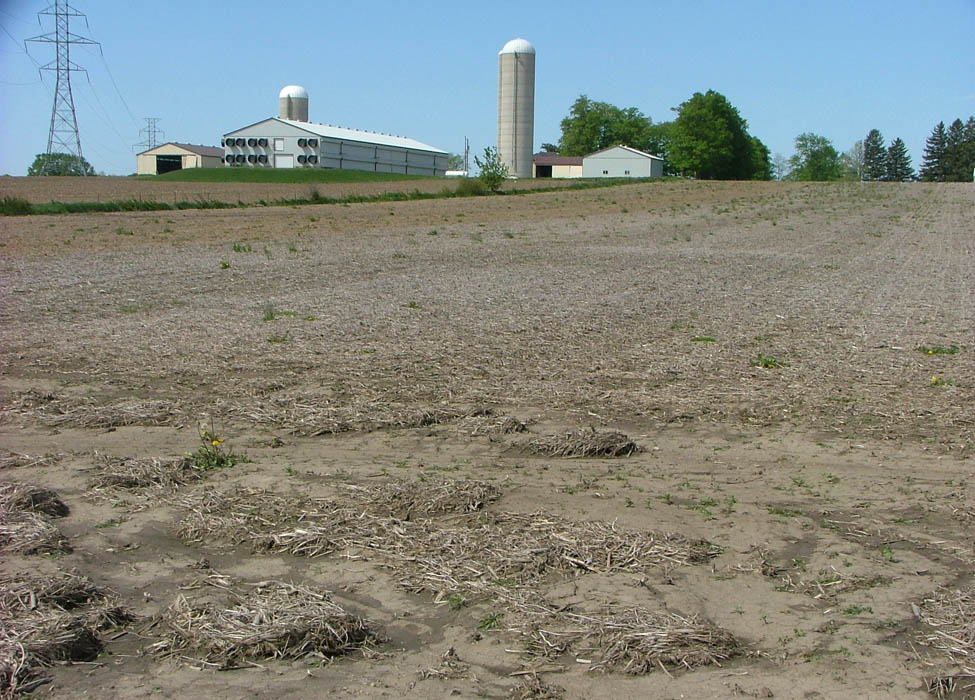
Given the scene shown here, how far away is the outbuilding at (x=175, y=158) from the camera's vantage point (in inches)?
4774

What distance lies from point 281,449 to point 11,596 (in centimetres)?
293

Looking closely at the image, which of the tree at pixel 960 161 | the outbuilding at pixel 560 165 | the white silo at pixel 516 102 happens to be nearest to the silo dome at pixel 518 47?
the white silo at pixel 516 102

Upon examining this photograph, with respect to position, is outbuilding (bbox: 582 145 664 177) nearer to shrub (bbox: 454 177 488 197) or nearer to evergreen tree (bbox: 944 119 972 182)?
evergreen tree (bbox: 944 119 972 182)

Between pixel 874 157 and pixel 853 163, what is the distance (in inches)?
436

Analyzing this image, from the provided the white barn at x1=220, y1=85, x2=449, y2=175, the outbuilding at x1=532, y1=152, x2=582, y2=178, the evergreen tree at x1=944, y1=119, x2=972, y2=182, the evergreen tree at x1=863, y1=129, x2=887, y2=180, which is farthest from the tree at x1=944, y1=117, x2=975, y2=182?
the white barn at x1=220, y1=85, x2=449, y2=175

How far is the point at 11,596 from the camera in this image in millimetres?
4738

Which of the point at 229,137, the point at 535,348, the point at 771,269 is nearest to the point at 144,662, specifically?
the point at 535,348

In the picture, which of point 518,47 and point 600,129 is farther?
point 600,129

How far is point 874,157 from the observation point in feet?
556

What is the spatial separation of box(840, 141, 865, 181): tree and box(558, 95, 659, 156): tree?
4835cm

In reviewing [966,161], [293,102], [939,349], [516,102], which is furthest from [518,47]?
[939,349]

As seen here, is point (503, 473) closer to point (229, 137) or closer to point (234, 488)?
point (234, 488)

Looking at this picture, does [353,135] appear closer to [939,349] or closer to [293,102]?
[293,102]

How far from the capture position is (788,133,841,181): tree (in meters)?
171
